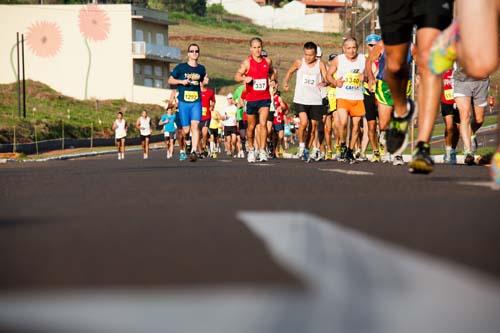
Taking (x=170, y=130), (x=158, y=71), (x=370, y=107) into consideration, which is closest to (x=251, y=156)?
(x=370, y=107)

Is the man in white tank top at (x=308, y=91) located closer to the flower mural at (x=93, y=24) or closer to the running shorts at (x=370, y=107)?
the running shorts at (x=370, y=107)

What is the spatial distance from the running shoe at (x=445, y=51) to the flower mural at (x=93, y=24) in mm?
100025

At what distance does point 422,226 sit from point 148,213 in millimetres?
1713

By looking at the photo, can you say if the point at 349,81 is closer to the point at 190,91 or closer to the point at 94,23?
the point at 190,91

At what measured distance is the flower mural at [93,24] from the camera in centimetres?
10869

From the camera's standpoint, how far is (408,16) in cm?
1067

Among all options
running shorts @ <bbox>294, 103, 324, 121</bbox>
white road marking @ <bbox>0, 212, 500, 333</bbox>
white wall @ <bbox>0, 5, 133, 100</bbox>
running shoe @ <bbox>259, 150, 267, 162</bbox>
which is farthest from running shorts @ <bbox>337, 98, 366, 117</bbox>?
white wall @ <bbox>0, 5, 133, 100</bbox>

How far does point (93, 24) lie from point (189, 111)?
8688cm

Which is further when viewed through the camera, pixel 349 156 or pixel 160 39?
pixel 160 39

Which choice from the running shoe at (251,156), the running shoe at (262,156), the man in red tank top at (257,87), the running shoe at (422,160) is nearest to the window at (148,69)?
the man in red tank top at (257,87)

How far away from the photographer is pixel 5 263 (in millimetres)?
4488

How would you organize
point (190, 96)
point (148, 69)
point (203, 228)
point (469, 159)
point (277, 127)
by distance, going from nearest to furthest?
point (203, 228), point (469, 159), point (190, 96), point (277, 127), point (148, 69)

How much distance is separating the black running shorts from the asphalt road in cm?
129

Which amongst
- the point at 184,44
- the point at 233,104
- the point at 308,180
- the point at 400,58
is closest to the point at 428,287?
the point at 308,180
